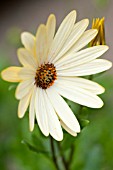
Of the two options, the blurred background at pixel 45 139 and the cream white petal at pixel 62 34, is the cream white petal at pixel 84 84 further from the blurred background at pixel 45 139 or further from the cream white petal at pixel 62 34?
the blurred background at pixel 45 139

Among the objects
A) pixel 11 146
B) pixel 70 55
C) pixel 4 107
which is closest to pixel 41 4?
pixel 4 107

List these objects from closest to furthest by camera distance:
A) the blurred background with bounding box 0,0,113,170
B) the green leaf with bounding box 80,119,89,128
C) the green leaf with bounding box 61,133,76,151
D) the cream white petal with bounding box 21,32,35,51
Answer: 1. the cream white petal with bounding box 21,32,35,51
2. the green leaf with bounding box 80,119,89,128
3. the green leaf with bounding box 61,133,76,151
4. the blurred background with bounding box 0,0,113,170

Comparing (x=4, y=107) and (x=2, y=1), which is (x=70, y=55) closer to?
(x=4, y=107)

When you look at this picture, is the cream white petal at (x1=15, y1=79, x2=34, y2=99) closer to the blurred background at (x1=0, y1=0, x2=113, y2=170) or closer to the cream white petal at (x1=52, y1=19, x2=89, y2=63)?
the cream white petal at (x1=52, y1=19, x2=89, y2=63)

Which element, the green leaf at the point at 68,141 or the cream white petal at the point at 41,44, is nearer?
the cream white petal at the point at 41,44

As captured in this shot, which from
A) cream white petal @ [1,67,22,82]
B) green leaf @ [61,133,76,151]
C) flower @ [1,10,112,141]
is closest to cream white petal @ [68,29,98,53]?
flower @ [1,10,112,141]

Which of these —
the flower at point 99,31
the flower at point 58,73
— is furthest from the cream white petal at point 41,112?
the flower at point 99,31

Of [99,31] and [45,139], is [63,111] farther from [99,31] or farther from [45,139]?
[45,139]
